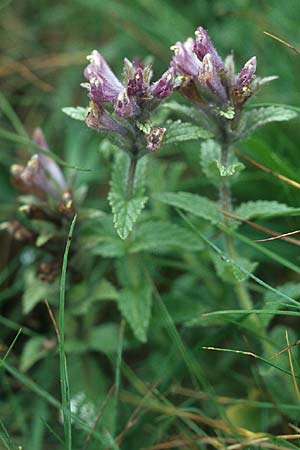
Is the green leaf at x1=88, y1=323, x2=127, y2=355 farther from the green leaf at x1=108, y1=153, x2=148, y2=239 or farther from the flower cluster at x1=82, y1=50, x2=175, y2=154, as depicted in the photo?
the flower cluster at x1=82, y1=50, x2=175, y2=154

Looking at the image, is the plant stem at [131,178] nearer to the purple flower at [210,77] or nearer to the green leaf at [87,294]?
the purple flower at [210,77]

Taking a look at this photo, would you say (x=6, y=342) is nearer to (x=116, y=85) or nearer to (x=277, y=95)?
(x=116, y=85)

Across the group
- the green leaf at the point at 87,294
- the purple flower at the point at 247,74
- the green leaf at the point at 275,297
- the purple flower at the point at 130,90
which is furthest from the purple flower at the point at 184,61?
the green leaf at the point at 87,294

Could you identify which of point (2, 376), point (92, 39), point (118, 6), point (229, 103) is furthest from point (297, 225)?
point (92, 39)

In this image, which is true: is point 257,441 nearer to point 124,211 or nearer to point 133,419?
point 133,419

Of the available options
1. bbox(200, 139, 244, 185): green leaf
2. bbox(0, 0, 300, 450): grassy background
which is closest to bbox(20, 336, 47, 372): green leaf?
bbox(0, 0, 300, 450): grassy background

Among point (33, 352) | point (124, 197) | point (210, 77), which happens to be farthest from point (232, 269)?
point (33, 352)
